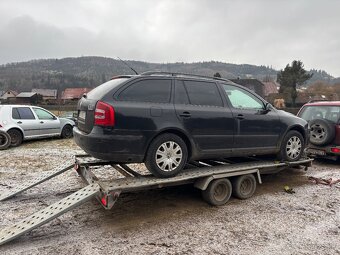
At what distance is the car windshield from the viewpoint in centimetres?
735

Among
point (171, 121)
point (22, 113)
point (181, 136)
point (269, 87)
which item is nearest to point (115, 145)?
point (171, 121)

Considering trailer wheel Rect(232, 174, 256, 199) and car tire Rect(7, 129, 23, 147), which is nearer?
trailer wheel Rect(232, 174, 256, 199)

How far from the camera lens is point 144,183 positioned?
13.3 ft

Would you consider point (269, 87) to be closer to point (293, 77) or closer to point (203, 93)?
point (293, 77)

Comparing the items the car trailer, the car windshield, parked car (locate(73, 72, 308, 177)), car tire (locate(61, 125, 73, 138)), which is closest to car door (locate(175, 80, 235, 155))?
parked car (locate(73, 72, 308, 177))

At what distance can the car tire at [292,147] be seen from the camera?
5.69 metres

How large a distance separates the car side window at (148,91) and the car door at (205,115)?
0.62 feet

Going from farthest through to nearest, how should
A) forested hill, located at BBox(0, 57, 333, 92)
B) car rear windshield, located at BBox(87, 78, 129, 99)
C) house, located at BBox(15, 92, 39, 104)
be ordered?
forested hill, located at BBox(0, 57, 333, 92)
house, located at BBox(15, 92, 39, 104)
car rear windshield, located at BBox(87, 78, 129, 99)

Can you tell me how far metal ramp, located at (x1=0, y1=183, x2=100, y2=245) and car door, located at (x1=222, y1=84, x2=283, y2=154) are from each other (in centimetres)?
256

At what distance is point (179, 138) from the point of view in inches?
172

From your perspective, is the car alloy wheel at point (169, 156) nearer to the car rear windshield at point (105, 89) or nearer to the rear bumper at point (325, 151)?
the car rear windshield at point (105, 89)

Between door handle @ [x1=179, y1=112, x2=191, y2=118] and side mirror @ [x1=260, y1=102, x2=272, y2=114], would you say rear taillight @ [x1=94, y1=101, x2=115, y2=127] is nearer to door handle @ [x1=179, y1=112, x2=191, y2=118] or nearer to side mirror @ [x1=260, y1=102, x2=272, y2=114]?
door handle @ [x1=179, y1=112, x2=191, y2=118]

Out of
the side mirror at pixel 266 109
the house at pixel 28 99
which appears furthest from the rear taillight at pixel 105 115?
the house at pixel 28 99

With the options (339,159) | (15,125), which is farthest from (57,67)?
(339,159)
